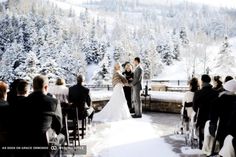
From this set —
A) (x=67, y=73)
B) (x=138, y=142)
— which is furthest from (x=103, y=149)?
(x=67, y=73)

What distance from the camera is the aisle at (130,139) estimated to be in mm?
7039

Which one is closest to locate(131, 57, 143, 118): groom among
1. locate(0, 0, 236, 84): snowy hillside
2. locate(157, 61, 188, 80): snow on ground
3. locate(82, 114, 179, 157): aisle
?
locate(82, 114, 179, 157): aisle

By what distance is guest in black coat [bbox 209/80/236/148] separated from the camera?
5138 millimetres

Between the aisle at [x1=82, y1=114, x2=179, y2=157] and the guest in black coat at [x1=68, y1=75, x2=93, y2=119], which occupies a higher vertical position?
the guest in black coat at [x1=68, y1=75, x2=93, y2=119]

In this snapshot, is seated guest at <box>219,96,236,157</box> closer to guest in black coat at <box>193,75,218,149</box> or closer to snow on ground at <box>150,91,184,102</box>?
guest in black coat at <box>193,75,218,149</box>

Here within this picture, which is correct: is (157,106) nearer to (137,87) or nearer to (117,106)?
(137,87)

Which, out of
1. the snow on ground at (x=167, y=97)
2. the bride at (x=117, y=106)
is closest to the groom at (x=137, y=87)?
the bride at (x=117, y=106)

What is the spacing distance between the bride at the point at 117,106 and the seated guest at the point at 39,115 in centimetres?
666

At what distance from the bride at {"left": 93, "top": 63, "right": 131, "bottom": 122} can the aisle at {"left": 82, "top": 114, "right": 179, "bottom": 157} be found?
42cm

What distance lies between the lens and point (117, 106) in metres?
11.4

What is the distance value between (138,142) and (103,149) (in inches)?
40.7

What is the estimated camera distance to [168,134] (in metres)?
8.95

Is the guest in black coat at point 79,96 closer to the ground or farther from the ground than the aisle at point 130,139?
farther from the ground

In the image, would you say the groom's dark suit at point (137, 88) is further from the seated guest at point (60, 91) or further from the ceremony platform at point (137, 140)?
the seated guest at point (60, 91)
